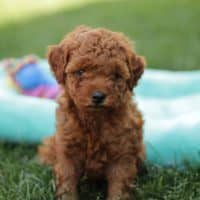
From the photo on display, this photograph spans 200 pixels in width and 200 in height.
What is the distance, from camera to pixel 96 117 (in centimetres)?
496

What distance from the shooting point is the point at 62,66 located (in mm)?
4863

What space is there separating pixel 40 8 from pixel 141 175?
8193mm

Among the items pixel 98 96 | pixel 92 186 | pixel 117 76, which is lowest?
pixel 92 186

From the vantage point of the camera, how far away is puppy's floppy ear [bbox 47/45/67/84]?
16.0ft

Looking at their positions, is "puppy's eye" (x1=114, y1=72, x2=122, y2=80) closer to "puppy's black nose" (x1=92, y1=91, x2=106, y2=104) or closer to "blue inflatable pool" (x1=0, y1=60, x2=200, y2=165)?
"puppy's black nose" (x1=92, y1=91, x2=106, y2=104)

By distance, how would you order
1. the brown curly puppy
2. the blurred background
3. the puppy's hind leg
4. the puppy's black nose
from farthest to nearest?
the blurred background < the puppy's hind leg < the brown curly puppy < the puppy's black nose

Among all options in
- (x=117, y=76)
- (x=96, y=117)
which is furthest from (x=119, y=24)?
(x=117, y=76)

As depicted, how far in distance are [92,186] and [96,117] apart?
671 mm

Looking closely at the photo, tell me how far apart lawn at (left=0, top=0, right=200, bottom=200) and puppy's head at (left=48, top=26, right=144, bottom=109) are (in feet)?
2.71

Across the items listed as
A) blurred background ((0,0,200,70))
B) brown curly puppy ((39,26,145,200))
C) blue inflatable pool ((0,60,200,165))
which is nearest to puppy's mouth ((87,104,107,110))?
brown curly puppy ((39,26,145,200))

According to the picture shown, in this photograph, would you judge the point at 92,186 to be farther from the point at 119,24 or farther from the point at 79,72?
the point at 119,24

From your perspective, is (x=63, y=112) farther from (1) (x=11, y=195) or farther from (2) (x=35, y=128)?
(2) (x=35, y=128)

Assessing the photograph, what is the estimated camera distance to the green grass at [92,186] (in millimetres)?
5141

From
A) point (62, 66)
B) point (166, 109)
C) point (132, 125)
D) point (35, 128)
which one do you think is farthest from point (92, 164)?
point (166, 109)
